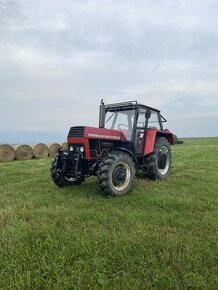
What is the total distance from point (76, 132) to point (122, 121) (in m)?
1.63

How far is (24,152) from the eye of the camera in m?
17.9

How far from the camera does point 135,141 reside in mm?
8070

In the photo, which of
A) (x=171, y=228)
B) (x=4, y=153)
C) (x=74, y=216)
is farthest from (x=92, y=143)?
(x=4, y=153)

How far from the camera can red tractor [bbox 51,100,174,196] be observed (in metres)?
6.81

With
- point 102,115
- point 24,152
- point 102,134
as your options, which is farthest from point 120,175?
point 24,152

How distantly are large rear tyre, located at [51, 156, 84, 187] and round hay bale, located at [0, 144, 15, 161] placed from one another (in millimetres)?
9835

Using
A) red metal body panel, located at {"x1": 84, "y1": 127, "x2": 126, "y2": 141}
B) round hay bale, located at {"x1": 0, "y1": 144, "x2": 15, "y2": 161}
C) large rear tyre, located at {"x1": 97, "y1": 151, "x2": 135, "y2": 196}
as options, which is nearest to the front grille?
red metal body panel, located at {"x1": 84, "y1": 127, "x2": 126, "y2": 141}

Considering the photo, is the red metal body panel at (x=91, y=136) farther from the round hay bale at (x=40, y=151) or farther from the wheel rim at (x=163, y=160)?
the round hay bale at (x=40, y=151)

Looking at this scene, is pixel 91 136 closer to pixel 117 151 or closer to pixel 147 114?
pixel 117 151

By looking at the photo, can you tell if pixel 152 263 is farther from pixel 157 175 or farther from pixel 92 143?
pixel 157 175

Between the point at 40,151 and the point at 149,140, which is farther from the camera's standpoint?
the point at 40,151

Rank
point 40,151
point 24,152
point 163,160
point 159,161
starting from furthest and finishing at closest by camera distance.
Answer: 1. point 40,151
2. point 24,152
3. point 163,160
4. point 159,161

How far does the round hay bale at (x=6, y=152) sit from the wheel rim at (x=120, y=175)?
36.8 feet

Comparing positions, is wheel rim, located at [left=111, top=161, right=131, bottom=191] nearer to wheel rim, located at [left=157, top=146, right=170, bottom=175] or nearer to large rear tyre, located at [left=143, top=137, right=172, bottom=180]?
large rear tyre, located at [left=143, top=137, right=172, bottom=180]
